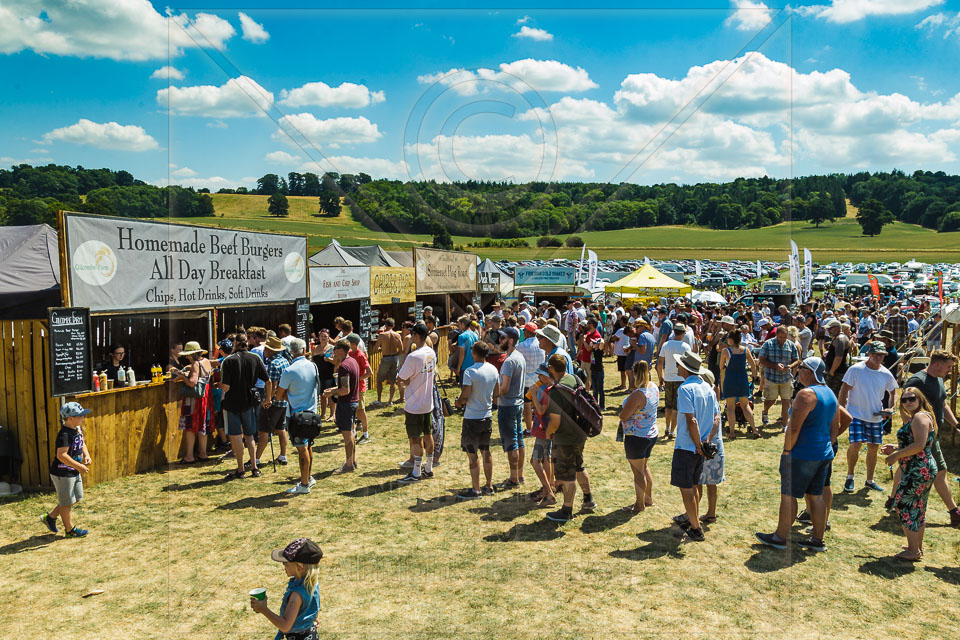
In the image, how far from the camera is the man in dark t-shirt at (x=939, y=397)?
5.58m

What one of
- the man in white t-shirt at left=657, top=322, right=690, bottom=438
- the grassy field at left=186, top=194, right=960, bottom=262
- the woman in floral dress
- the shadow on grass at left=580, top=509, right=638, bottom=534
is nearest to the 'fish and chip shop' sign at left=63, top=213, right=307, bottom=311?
the shadow on grass at left=580, top=509, right=638, bottom=534

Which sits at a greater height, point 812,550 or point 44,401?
point 44,401

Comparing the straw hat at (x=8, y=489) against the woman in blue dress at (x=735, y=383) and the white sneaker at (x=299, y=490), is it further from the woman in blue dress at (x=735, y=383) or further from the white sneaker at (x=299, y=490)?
the woman in blue dress at (x=735, y=383)

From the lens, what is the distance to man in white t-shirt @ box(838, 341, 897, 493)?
6352 mm

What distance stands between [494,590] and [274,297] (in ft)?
26.4

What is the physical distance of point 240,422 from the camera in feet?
23.4

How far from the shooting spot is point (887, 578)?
464 centimetres

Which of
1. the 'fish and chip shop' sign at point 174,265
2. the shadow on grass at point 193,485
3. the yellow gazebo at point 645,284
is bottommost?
the shadow on grass at point 193,485

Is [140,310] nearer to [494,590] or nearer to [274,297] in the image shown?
[274,297]

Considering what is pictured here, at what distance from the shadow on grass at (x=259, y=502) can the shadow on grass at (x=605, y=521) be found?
2.97 m

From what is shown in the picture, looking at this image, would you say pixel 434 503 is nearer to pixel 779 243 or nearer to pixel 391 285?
pixel 391 285

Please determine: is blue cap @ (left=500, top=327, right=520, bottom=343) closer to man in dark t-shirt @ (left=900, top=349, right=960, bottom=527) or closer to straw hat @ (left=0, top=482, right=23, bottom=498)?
man in dark t-shirt @ (left=900, top=349, right=960, bottom=527)

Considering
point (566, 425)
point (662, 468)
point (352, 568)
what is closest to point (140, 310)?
point (352, 568)

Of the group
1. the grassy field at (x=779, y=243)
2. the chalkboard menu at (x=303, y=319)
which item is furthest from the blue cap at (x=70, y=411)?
the grassy field at (x=779, y=243)
